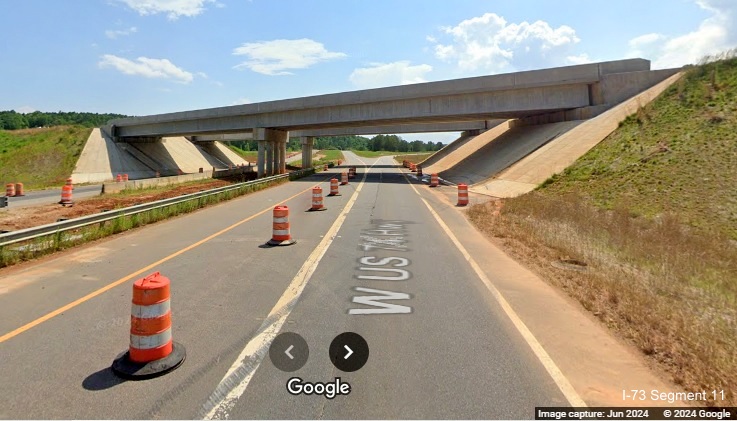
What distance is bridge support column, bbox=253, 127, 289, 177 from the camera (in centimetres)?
4588

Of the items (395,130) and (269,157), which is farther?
(395,130)

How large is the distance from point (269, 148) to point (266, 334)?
4559 centimetres

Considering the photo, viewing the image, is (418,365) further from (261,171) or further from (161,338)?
(261,171)

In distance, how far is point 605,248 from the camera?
984cm

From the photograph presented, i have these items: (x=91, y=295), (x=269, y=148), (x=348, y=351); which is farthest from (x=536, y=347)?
(x=269, y=148)

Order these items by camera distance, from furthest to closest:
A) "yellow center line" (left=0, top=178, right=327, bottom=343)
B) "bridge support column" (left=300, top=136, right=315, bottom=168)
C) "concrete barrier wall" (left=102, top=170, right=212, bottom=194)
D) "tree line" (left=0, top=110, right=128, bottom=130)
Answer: "tree line" (left=0, top=110, right=128, bottom=130)
"bridge support column" (left=300, top=136, right=315, bottom=168)
"concrete barrier wall" (left=102, top=170, right=212, bottom=194)
"yellow center line" (left=0, top=178, right=327, bottom=343)

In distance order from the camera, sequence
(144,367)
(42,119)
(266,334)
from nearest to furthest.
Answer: (144,367) → (266,334) → (42,119)

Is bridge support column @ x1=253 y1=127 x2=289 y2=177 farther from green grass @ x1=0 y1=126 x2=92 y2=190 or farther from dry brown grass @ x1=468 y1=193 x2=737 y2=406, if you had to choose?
dry brown grass @ x1=468 y1=193 x2=737 y2=406

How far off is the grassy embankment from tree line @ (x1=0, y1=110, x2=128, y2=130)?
105m

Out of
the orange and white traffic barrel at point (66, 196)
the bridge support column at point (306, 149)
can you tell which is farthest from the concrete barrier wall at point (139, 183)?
the bridge support column at point (306, 149)

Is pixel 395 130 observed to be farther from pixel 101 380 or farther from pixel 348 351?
pixel 101 380

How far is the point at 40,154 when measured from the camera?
4884cm

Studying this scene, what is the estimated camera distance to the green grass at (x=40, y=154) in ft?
144

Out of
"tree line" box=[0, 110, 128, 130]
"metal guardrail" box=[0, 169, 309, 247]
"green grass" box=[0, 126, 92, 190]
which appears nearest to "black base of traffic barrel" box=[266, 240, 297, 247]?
"metal guardrail" box=[0, 169, 309, 247]
